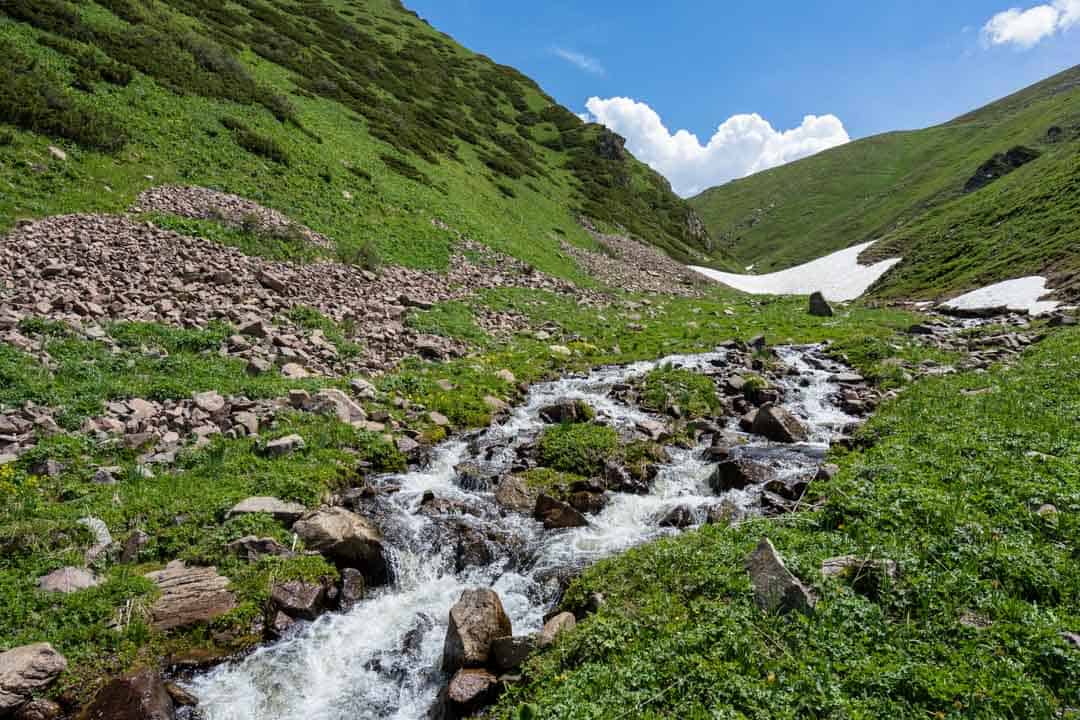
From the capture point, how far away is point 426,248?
2972 cm

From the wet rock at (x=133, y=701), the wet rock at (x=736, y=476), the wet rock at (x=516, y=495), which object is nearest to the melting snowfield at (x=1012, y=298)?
the wet rock at (x=736, y=476)

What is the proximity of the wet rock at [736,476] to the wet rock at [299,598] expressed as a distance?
8.70 metres

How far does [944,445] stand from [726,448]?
484 cm

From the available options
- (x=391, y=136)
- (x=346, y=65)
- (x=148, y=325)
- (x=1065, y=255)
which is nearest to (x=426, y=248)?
(x=148, y=325)

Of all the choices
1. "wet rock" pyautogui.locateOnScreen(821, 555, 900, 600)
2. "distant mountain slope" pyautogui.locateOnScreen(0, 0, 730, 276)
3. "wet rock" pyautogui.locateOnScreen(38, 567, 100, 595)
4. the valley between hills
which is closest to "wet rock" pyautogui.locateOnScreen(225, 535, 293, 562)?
the valley between hills

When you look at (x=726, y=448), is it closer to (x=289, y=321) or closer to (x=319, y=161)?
(x=289, y=321)

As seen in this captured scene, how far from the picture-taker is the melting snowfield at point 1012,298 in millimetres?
31319

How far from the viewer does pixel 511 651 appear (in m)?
7.13

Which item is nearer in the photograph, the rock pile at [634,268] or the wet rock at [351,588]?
the wet rock at [351,588]

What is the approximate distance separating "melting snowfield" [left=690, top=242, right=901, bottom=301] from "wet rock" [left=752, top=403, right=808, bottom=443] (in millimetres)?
50728

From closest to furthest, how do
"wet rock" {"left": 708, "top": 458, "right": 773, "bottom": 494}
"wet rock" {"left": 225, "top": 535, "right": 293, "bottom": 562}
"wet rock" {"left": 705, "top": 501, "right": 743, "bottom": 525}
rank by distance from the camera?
"wet rock" {"left": 225, "top": 535, "right": 293, "bottom": 562}, "wet rock" {"left": 705, "top": 501, "right": 743, "bottom": 525}, "wet rock" {"left": 708, "top": 458, "right": 773, "bottom": 494}

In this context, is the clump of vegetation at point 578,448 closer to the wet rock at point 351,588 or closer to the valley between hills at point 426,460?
the valley between hills at point 426,460

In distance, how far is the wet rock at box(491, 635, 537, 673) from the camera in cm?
707

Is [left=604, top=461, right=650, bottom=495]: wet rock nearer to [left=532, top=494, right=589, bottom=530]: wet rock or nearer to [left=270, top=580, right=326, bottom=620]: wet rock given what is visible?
[left=532, top=494, right=589, bottom=530]: wet rock
